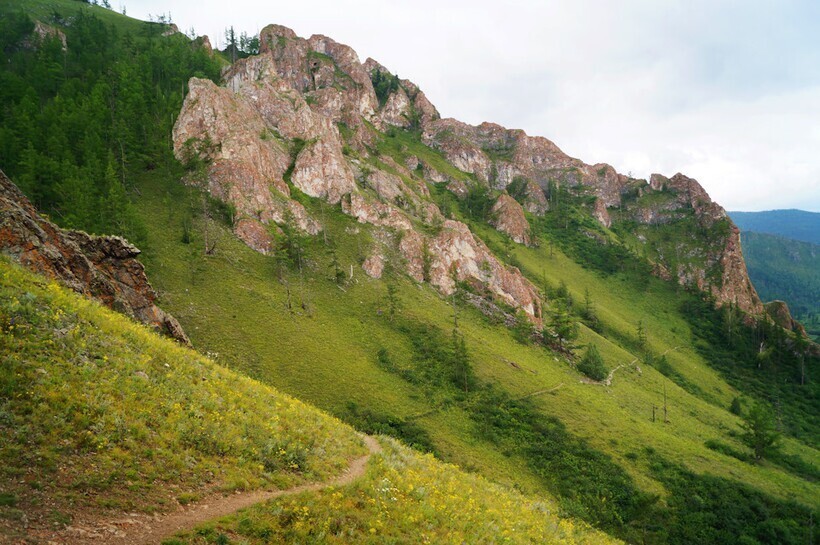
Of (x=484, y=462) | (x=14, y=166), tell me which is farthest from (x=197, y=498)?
(x=14, y=166)

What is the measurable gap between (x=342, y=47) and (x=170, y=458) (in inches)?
8781

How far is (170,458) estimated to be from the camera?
13219 millimetres

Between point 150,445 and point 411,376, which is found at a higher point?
point 150,445

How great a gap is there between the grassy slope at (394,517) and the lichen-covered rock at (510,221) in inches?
5585

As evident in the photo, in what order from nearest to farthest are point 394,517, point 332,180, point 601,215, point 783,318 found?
1. point 394,517
2. point 332,180
3. point 783,318
4. point 601,215

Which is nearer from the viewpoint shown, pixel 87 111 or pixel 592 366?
pixel 87 111

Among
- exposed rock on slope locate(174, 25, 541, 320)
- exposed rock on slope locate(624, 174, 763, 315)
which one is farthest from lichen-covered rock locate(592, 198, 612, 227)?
exposed rock on slope locate(174, 25, 541, 320)

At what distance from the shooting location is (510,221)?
159 metres

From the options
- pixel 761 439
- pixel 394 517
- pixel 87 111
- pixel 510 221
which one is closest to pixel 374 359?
pixel 394 517

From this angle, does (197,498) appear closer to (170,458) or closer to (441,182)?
(170,458)

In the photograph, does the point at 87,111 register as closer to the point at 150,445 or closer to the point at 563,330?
the point at 150,445

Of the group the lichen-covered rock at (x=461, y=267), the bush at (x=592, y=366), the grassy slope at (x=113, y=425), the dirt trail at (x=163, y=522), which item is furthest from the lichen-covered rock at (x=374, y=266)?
the dirt trail at (x=163, y=522)

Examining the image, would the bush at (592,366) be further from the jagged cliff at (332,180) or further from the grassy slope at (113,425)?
the grassy slope at (113,425)

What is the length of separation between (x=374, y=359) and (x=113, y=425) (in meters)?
51.5
